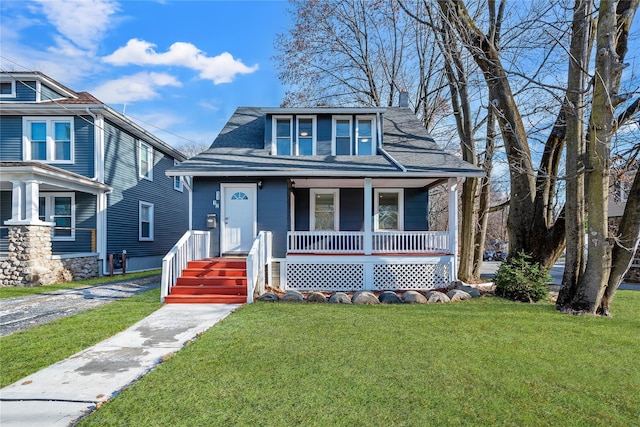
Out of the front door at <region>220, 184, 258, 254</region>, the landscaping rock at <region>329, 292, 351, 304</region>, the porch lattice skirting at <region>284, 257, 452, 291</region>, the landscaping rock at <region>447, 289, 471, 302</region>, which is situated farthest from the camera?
the front door at <region>220, 184, 258, 254</region>

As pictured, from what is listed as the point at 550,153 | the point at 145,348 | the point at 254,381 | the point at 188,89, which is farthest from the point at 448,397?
the point at 188,89

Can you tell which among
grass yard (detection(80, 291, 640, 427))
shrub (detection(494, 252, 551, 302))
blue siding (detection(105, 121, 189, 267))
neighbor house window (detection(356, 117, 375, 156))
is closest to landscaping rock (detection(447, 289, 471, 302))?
shrub (detection(494, 252, 551, 302))

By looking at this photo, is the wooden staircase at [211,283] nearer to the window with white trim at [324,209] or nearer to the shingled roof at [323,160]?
the shingled roof at [323,160]

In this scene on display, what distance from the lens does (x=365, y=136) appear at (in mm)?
10617

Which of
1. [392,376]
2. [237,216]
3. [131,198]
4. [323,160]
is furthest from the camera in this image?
[131,198]

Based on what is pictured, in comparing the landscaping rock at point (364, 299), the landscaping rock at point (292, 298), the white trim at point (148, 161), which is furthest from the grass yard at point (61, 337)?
the white trim at point (148, 161)

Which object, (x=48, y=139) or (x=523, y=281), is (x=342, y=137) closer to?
(x=523, y=281)

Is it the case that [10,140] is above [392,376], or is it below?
above

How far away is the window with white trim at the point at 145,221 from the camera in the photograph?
14.4 meters

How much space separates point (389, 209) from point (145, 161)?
35.8ft

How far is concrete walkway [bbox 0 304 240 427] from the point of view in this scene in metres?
2.80

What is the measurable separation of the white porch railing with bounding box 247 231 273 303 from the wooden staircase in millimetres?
309

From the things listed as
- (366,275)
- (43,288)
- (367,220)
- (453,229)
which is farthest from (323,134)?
(43,288)

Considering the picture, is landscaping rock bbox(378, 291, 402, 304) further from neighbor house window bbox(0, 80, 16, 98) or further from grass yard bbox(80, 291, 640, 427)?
neighbor house window bbox(0, 80, 16, 98)
